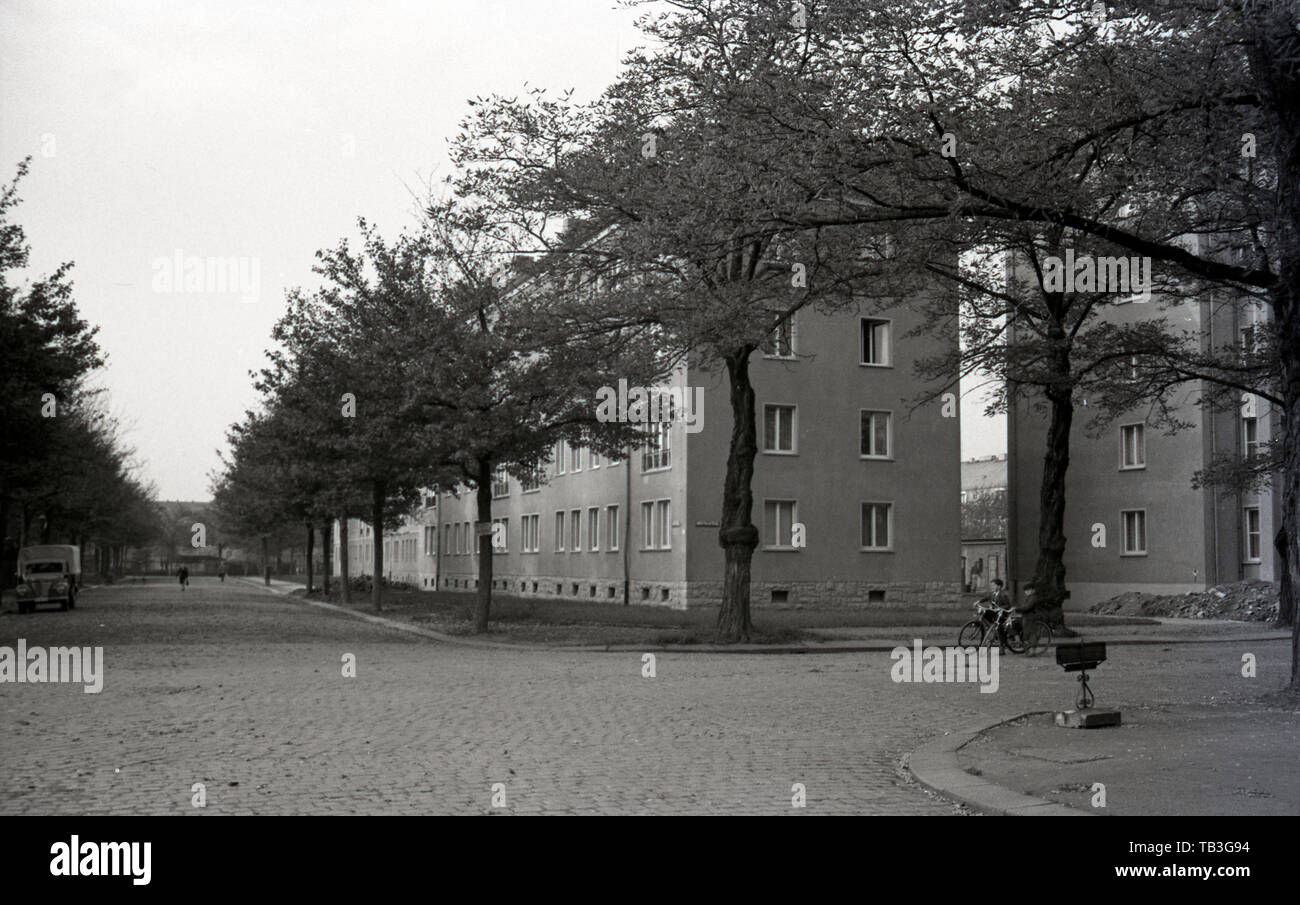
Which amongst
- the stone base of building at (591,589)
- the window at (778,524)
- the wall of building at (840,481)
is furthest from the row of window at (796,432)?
the stone base of building at (591,589)

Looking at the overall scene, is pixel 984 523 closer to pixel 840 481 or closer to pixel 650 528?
pixel 840 481

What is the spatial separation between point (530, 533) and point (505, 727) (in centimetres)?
4453

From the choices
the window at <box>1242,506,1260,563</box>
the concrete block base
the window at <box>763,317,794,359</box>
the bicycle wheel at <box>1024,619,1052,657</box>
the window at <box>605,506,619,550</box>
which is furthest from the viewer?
the window at <box>605,506,619,550</box>

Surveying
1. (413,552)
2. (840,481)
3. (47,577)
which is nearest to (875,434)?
(840,481)

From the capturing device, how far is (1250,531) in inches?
1620

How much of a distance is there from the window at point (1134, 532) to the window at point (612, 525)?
17311 millimetres

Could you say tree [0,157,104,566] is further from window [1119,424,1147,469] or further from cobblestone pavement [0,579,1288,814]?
window [1119,424,1147,469]

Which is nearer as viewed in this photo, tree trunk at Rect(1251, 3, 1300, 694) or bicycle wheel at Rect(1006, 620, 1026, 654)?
tree trunk at Rect(1251, 3, 1300, 694)

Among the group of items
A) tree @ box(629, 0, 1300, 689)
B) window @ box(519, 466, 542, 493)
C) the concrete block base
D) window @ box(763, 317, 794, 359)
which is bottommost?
the concrete block base

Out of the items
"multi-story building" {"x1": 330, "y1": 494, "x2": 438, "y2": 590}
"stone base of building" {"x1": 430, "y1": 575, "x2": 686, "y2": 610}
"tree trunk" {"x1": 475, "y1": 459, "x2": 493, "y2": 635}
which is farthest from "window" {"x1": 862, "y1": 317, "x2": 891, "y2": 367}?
"multi-story building" {"x1": 330, "y1": 494, "x2": 438, "y2": 590}

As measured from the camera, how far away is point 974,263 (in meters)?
19.5

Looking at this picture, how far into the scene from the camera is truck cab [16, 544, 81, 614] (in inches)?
1439

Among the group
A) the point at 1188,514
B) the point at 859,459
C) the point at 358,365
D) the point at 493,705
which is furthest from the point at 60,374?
the point at 1188,514

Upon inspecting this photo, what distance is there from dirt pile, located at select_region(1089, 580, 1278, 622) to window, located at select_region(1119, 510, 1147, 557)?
69.0 inches
